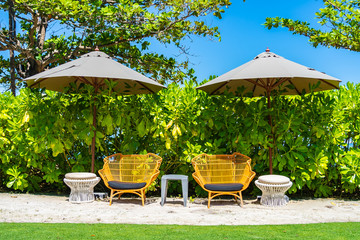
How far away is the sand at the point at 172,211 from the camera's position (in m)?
4.68

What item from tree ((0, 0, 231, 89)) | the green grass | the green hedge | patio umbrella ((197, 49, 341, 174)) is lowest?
the green grass

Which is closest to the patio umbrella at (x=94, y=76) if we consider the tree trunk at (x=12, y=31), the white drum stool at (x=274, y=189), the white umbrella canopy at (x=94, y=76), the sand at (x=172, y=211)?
the white umbrella canopy at (x=94, y=76)

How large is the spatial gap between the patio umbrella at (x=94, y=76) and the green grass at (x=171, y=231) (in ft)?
7.74

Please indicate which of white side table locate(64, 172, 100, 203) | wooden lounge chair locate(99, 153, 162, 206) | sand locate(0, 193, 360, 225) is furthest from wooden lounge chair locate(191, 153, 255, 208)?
white side table locate(64, 172, 100, 203)

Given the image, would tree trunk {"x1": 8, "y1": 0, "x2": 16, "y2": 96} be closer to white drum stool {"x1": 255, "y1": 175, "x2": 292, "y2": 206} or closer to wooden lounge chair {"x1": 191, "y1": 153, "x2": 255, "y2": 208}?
wooden lounge chair {"x1": 191, "y1": 153, "x2": 255, "y2": 208}

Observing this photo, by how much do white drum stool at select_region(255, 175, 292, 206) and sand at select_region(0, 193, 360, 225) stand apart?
151 millimetres

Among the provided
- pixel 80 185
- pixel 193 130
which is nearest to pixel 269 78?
pixel 193 130

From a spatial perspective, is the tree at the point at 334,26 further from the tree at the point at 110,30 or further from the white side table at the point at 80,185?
the white side table at the point at 80,185

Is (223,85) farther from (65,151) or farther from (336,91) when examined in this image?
(65,151)

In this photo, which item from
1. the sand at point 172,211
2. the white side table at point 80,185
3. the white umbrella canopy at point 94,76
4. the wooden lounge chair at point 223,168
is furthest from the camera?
the wooden lounge chair at point 223,168

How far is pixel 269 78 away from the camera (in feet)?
21.1

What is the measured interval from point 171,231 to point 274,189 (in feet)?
8.12

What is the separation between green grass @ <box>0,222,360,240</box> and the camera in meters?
3.73

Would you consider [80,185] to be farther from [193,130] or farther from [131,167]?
[193,130]
